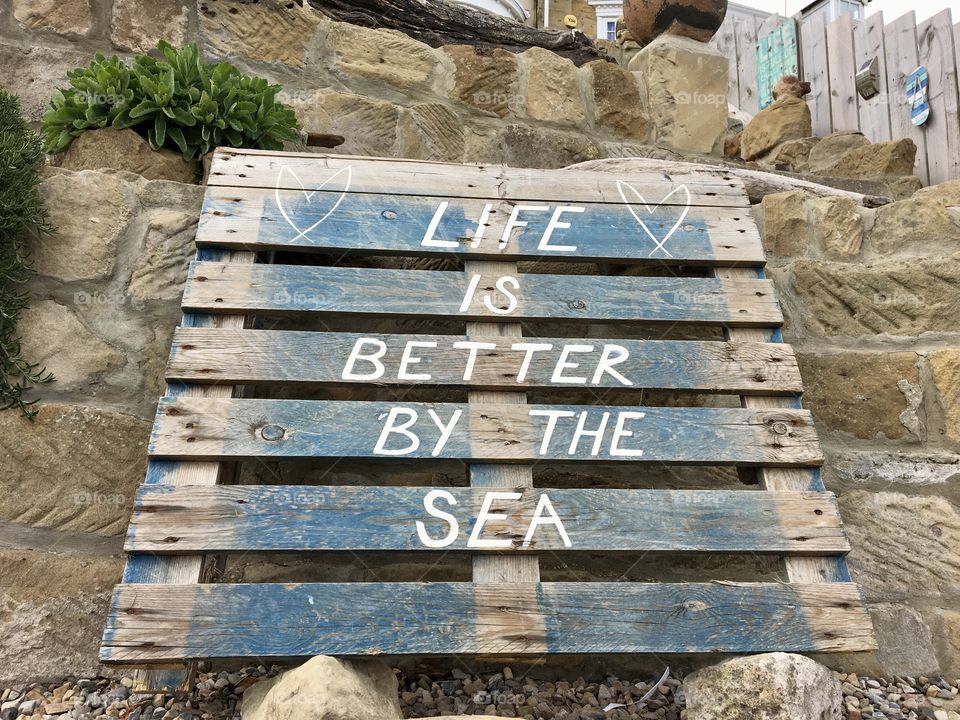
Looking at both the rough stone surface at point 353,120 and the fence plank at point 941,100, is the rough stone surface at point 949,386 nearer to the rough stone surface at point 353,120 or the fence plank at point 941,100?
the rough stone surface at point 353,120

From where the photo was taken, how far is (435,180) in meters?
2.28

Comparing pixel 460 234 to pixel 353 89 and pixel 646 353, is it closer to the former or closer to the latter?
pixel 646 353

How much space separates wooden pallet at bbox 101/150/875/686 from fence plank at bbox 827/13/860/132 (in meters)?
3.46

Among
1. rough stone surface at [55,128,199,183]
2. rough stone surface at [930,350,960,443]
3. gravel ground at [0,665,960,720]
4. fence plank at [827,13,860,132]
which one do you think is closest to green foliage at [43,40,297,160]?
rough stone surface at [55,128,199,183]

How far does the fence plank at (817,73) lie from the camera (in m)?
Answer: 5.34

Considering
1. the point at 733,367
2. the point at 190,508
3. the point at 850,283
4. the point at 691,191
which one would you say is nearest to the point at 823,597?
the point at 733,367

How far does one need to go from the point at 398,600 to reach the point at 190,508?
0.53 meters

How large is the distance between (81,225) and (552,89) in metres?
2.30

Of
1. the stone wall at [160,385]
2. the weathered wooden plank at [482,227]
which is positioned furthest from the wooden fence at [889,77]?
the weathered wooden plank at [482,227]

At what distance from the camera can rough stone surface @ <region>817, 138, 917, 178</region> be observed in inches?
155

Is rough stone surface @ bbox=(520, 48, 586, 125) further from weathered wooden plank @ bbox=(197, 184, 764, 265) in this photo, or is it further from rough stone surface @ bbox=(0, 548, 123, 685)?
rough stone surface @ bbox=(0, 548, 123, 685)

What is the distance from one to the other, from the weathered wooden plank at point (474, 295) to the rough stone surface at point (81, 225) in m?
0.40

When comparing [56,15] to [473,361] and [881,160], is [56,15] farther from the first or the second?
[881,160]

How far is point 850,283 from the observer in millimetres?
2416
